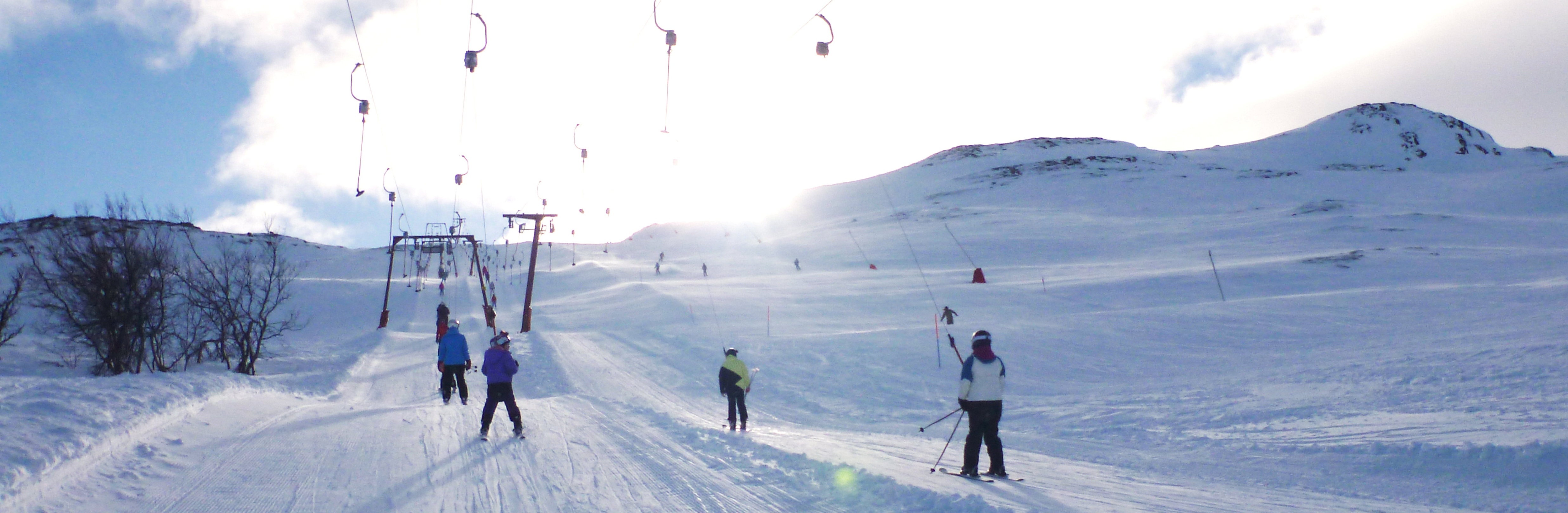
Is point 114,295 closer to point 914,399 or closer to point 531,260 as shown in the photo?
point 531,260

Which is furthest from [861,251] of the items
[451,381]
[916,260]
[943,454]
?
[943,454]

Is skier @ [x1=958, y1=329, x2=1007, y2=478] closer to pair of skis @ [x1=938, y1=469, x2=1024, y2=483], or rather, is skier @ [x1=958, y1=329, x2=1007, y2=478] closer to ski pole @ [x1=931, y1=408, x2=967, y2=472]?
pair of skis @ [x1=938, y1=469, x2=1024, y2=483]

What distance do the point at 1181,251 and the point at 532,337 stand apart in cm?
3847

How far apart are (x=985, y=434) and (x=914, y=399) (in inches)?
305

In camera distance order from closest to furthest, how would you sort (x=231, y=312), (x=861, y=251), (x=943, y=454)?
(x=943, y=454) < (x=231, y=312) < (x=861, y=251)

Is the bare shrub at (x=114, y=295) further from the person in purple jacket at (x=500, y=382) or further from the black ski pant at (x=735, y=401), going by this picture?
the black ski pant at (x=735, y=401)

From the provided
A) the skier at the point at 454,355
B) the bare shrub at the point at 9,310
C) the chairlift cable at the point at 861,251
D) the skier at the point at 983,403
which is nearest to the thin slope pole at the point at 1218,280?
the skier at the point at 983,403

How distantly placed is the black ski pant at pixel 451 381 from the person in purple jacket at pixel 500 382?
10.2 feet

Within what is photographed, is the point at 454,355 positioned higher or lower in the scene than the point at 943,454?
higher

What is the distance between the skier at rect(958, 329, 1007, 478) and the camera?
26.7 ft

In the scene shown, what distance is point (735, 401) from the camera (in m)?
11.9

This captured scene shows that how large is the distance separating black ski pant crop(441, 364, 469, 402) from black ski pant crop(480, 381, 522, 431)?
126 inches

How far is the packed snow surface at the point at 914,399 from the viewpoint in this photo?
7.40 metres

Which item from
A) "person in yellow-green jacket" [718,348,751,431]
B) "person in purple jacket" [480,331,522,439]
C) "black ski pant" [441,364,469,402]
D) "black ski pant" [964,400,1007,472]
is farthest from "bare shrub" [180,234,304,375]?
"black ski pant" [964,400,1007,472]
